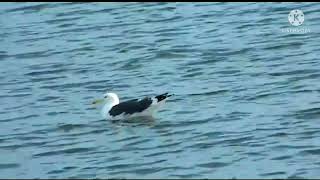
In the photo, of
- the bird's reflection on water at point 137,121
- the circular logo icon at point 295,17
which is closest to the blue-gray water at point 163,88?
the bird's reflection on water at point 137,121

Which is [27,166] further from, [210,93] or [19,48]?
[19,48]

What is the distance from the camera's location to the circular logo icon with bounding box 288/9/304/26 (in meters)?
27.2

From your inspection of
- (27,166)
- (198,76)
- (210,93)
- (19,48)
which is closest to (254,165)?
(27,166)

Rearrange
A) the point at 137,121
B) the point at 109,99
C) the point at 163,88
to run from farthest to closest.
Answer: the point at 163,88
the point at 109,99
the point at 137,121

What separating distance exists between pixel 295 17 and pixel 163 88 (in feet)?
24.8

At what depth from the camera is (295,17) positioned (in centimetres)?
2752

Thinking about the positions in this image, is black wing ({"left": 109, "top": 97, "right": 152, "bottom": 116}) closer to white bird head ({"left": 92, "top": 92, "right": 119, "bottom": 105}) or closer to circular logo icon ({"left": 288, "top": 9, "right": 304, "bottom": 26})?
white bird head ({"left": 92, "top": 92, "right": 119, "bottom": 105})

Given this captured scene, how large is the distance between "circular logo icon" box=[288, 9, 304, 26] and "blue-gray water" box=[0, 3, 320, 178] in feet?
0.87

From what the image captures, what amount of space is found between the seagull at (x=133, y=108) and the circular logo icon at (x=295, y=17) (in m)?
8.41

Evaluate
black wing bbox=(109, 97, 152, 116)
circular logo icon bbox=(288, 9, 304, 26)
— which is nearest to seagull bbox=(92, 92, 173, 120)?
black wing bbox=(109, 97, 152, 116)

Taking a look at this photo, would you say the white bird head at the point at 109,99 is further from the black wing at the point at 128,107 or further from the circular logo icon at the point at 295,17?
the circular logo icon at the point at 295,17

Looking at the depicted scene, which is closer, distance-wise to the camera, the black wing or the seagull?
the seagull

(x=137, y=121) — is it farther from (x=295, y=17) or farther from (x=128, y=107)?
(x=295, y=17)

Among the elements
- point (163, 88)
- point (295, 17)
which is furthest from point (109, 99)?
point (295, 17)
